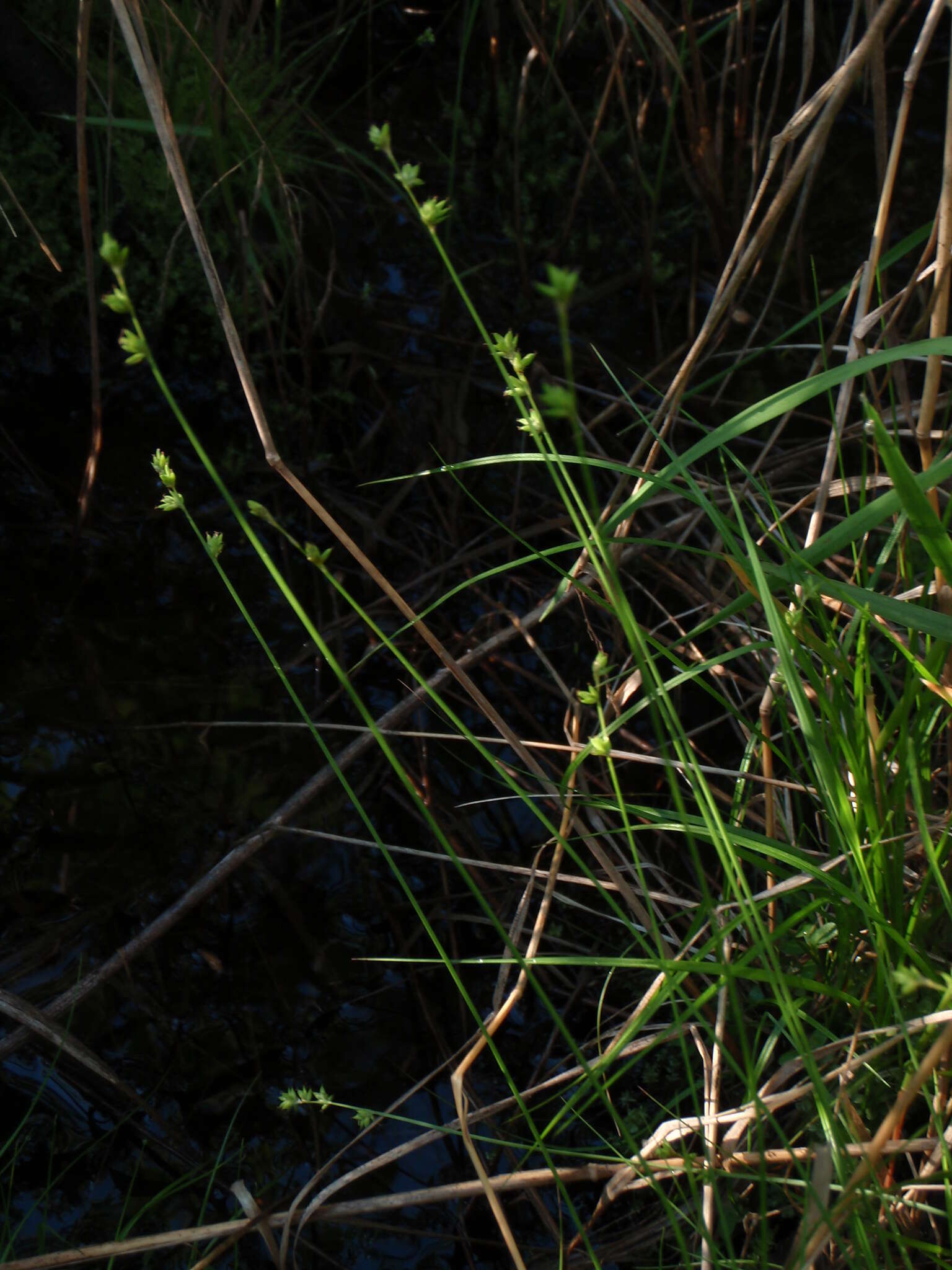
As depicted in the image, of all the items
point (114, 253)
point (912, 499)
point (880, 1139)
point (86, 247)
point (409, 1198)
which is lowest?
point (409, 1198)

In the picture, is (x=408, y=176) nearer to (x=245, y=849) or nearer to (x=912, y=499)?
(x=912, y=499)

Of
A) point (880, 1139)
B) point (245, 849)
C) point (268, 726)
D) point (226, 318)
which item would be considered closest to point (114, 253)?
point (226, 318)

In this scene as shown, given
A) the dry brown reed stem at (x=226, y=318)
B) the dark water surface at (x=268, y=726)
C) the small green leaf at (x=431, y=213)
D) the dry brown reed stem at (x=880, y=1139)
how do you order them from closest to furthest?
the dry brown reed stem at (x=880, y=1139), the small green leaf at (x=431, y=213), the dry brown reed stem at (x=226, y=318), the dark water surface at (x=268, y=726)

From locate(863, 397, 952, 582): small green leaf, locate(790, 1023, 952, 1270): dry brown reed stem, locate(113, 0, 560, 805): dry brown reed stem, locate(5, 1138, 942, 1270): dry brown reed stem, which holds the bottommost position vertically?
locate(5, 1138, 942, 1270): dry brown reed stem

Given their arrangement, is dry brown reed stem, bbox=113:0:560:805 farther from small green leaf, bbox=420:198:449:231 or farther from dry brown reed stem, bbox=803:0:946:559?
dry brown reed stem, bbox=803:0:946:559

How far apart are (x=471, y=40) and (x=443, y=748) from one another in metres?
1.80

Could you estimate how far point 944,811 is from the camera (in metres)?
1.10

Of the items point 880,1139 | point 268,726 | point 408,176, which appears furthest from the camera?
point 268,726

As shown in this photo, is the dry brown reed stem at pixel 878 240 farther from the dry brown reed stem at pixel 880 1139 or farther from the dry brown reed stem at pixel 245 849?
the dry brown reed stem at pixel 880 1139

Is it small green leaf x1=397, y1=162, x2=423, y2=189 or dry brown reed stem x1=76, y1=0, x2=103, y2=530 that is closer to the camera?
small green leaf x1=397, y1=162, x2=423, y2=189

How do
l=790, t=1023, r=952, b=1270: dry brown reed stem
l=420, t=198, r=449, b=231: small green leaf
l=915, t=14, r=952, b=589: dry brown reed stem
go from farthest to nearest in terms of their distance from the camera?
l=915, t=14, r=952, b=589: dry brown reed stem < l=420, t=198, r=449, b=231: small green leaf < l=790, t=1023, r=952, b=1270: dry brown reed stem

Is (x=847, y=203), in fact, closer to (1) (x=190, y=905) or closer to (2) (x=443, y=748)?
(2) (x=443, y=748)

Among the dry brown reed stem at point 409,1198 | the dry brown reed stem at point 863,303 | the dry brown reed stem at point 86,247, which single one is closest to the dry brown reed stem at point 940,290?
the dry brown reed stem at point 863,303

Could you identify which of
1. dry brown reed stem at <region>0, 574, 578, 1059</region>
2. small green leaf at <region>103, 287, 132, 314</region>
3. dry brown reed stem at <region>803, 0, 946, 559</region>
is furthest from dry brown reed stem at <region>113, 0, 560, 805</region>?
dry brown reed stem at <region>803, 0, 946, 559</region>
